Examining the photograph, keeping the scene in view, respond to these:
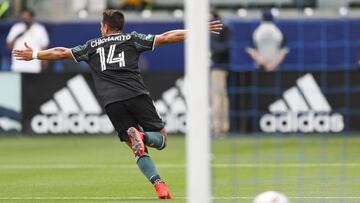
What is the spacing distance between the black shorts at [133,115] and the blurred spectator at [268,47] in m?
9.90

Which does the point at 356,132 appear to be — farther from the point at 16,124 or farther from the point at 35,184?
the point at 35,184

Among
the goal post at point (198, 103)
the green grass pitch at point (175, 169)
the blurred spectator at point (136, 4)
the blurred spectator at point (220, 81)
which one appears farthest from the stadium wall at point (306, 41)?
the goal post at point (198, 103)

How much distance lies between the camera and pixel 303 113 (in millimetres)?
20453

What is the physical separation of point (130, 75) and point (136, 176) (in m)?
2.89

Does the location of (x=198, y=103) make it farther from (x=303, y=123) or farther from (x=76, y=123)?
(x=76, y=123)

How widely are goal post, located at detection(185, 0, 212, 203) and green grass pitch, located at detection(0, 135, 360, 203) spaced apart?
3132 mm

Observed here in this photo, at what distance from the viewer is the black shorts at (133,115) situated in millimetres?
11641

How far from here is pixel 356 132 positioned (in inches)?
829

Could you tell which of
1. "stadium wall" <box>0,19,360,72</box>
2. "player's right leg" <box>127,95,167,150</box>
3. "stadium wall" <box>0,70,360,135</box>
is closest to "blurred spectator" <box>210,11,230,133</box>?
"stadium wall" <box>0,70,360,135</box>

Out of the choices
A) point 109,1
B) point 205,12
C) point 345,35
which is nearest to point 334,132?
point 345,35

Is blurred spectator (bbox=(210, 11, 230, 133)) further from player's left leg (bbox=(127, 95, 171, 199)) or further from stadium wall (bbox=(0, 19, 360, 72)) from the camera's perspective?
player's left leg (bbox=(127, 95, 171, 199))

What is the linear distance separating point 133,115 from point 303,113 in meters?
9.17

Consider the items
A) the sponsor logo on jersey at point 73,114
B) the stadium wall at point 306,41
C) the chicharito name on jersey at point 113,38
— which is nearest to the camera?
the chicharito name on jersey at point 113,38

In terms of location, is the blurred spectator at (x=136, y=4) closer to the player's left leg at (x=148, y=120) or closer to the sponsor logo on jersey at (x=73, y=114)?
the sponsor logo on jersey at (x=73, y=114)
